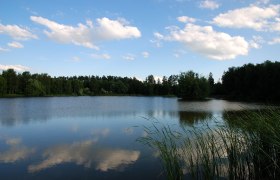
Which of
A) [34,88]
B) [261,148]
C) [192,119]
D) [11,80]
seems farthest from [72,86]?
[261,148]

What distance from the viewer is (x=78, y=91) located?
440 ft

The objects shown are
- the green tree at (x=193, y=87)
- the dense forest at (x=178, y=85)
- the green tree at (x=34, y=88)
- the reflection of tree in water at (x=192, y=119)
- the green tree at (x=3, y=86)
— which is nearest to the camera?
the reflection of tree in water at (x=192, y=119)

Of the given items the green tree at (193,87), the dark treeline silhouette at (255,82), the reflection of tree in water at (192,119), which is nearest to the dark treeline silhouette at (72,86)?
the green tree at (193,87)

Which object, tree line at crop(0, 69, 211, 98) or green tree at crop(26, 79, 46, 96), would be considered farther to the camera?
green tree at crop(26, 79, 46, 96)

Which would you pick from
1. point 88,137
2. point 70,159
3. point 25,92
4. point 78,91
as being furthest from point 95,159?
point 78,91

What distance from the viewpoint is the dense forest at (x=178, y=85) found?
74.1 metres

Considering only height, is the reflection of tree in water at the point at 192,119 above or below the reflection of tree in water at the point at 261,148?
below

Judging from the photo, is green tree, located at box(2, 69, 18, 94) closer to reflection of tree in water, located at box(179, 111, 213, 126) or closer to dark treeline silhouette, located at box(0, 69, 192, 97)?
dark treeline silhouette, located at box(0, 69, 192, 97)

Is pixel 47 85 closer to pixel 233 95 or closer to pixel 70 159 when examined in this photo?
pixel 233 95

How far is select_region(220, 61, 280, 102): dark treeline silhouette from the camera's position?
69.2 m

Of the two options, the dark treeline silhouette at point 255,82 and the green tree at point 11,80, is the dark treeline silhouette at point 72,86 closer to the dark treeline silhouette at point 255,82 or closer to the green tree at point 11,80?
the green tree at point 11,80

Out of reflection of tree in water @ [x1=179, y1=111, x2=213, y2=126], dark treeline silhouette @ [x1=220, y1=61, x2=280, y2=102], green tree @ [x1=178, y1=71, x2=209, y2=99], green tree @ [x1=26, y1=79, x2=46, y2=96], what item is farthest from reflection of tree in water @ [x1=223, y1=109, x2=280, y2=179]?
green tree @ [x1=26, y1=79, x2=46, y2=96]

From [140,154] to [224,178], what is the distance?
15.8 feet

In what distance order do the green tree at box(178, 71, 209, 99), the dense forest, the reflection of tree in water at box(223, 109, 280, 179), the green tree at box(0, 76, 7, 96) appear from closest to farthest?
the reflection of tree in water at box(223, 109, 280, 179)
the dense forest
the green tree at box(178, 71, 209, 99)
the green tree at box(0, 76, 7, 96)
